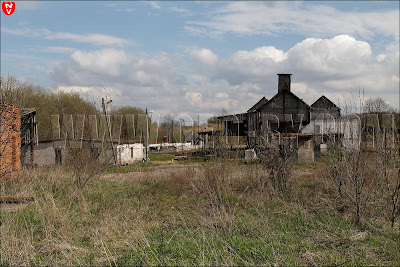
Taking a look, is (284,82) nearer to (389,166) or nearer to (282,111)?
(282,111)

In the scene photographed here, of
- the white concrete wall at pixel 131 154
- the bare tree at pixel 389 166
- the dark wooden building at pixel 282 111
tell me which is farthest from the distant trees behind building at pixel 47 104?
the bare tree at pixel 389 166

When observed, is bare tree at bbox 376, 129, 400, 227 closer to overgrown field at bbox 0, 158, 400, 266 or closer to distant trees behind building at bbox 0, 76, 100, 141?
overgrown field at bbox 0, 158, 400, 266

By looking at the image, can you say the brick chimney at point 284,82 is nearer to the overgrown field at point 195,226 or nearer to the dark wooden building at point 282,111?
the dark wooden building at point 282,111

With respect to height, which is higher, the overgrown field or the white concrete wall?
the white concrete wall

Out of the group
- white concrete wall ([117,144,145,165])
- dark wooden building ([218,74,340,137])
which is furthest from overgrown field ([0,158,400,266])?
dark wooden building ([218,74,340,137])

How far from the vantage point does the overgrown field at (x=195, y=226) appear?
585 cm

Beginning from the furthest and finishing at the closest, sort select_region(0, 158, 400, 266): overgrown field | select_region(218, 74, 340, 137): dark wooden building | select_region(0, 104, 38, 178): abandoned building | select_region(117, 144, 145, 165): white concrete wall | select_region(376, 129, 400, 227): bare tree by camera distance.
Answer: select_region(218, 74, 340, 137): dark wooden building < select_region(117, 144, 145, 165): white concrete wall < select_region(0, 104, 38, 178): abandoned building < select_region(376, 129, 400, 227): bare tree < select_region(0, 158, 400, 266): overgrown field

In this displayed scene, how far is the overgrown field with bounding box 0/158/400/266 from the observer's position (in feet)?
19.2

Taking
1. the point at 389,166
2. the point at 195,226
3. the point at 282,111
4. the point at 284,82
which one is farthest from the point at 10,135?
the point at 284,82

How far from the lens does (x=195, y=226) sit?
7.53 metres

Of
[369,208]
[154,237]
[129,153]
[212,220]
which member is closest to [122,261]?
[154,237]

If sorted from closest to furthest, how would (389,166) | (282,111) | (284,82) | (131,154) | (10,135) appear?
(389,166), (10,135), (131,154), (282,111), (284,82)

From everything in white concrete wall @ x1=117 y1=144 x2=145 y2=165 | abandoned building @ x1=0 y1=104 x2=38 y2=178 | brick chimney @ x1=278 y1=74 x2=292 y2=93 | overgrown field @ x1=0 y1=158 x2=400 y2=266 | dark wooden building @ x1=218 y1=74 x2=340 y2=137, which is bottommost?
overgrown field @ x1=0 y1=158 x2=400 y2=266

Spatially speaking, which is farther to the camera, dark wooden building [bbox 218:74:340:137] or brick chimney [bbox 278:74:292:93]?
brick chimney [bbox 278:74:292:93]
